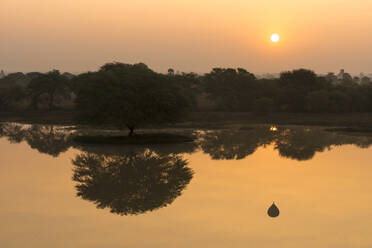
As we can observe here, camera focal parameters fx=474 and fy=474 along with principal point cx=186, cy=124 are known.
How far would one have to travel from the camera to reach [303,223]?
25859mm

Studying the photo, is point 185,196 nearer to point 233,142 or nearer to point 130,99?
point 130,99

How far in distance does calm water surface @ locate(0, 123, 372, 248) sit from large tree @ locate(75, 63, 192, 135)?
18.1ft

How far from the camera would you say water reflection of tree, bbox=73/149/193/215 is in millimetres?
31141

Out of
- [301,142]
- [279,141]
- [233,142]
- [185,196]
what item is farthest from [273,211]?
[279,141]

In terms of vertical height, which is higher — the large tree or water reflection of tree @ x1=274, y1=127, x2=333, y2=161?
the large tree

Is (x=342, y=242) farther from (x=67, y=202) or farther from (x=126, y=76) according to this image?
(x=126, y=76)

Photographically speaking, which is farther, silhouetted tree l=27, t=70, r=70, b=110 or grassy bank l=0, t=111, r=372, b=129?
silhouetted tree l=27, t=70, r=70, b=110

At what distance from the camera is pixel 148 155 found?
5247cm

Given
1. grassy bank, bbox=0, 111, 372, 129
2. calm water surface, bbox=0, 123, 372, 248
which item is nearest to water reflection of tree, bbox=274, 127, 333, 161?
calm water surface, bbox=0, 123, 372, 248

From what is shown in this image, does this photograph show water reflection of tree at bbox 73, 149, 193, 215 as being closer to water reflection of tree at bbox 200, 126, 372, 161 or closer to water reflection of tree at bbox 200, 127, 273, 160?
water reflection of tree at bbox 200, 127, 273, 160

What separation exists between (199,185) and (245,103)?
87.8 m

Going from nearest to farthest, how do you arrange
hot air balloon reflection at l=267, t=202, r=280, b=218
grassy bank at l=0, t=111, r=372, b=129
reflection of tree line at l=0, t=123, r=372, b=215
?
hot air balloon reflection at l=267, t=202, r=280, b=218
reflection of tree line at l=0, t=123, r=372, b=215
grassy bank at l=0, t=111, r=372, b=129

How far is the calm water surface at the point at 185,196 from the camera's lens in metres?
23.8

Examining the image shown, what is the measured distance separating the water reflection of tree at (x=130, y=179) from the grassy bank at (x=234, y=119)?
141 ft
